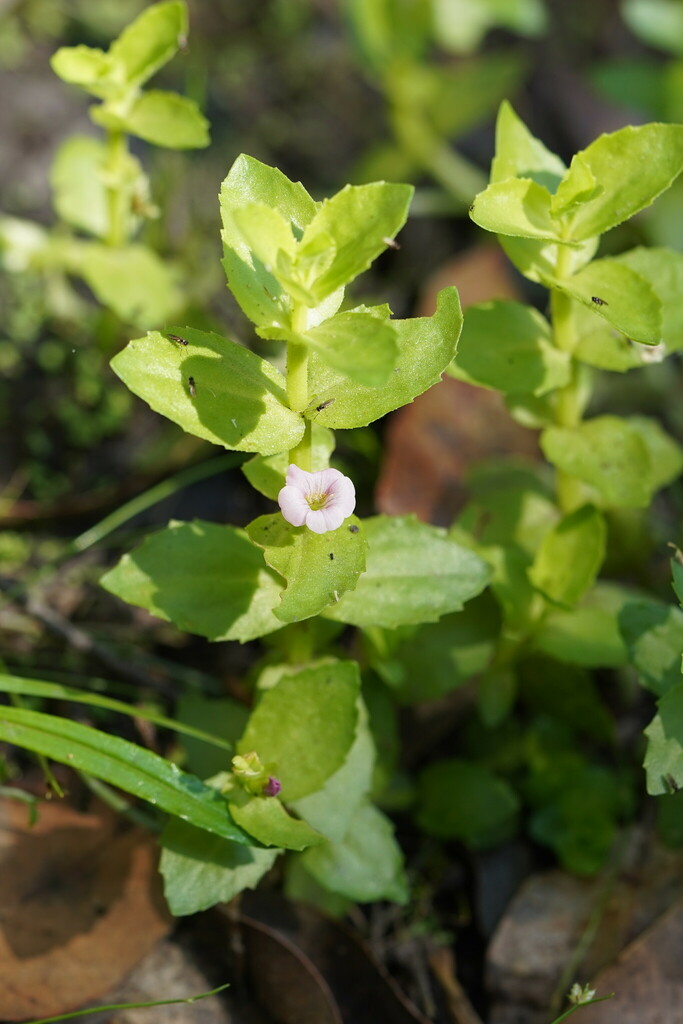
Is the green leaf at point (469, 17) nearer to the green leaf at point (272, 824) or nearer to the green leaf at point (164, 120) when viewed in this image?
the green leaf at point (164, 120)

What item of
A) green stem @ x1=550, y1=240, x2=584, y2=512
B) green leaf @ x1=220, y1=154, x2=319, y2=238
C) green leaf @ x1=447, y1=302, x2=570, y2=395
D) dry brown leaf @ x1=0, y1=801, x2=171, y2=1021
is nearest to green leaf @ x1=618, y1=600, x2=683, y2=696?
green stem @ x1=550, y1=240, x2=584, y2=512

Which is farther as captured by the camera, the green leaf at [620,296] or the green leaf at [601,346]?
the green leaf at [601,346]

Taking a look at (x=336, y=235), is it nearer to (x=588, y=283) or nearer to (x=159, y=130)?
(x=588, y=283)

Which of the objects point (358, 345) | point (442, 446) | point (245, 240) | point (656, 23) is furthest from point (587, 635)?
point (656, 23)

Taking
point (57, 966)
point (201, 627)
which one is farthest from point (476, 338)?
point (57, 966)

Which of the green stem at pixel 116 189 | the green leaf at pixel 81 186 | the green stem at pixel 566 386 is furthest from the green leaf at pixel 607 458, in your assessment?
the green leaf at pixel 81 186

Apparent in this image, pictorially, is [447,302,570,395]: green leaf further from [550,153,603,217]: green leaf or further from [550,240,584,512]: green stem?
[550,153,603,217]: green leaf
